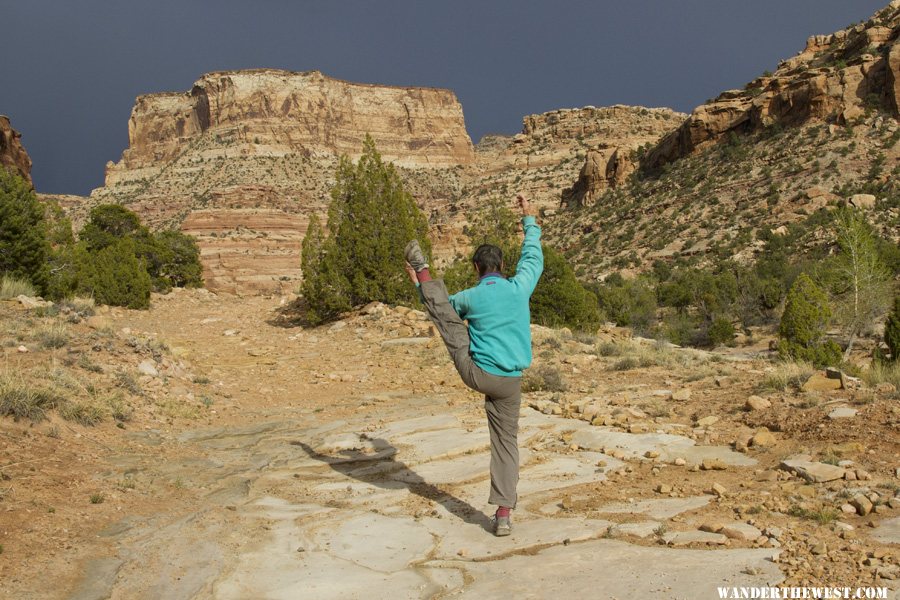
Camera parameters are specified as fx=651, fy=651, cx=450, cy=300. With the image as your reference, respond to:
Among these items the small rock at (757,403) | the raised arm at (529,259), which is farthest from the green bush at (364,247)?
the raised arm at (529,259)

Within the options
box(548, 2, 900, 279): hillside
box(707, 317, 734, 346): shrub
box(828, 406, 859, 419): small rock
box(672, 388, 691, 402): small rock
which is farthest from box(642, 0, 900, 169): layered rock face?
box(828, 406, 859, 419): small rock

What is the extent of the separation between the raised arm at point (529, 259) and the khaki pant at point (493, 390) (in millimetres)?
543

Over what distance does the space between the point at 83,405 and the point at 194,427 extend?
1.45 m

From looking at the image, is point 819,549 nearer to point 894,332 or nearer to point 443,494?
point 443,494

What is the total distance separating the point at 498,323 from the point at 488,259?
50 cm

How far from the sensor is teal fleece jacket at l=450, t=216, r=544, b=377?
443 cm

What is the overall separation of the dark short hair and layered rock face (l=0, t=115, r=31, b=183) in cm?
6027

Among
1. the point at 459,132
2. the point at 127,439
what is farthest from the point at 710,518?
the point at 459,132

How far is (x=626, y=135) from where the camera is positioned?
88938 millimetres

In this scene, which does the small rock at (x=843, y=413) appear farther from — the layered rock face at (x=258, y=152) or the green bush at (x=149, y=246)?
the layered rock face at (x=258, y=152)

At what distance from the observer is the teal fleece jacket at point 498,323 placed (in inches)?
174

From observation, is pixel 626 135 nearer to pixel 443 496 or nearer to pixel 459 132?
pixel 459 132

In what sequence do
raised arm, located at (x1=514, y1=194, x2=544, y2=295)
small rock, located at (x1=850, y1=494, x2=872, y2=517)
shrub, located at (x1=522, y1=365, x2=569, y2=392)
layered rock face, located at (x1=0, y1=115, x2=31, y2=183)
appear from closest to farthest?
small rock, located at (x1=850, y1=494, x2=872, y2=517) → raised arm, located at (x1=514, y1=194, x2=544, y2=295) → shrub, located at (x1=522, y1=365, x2=569, y2=392) → layered rock face, located at (x1=0, y1=115, x2=31, y2=183)

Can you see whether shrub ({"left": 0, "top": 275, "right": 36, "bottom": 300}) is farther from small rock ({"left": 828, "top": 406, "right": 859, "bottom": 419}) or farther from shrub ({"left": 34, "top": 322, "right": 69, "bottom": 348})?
small rock ({"left": 828, "top": 406, "right": 859, "bottom": 419})
